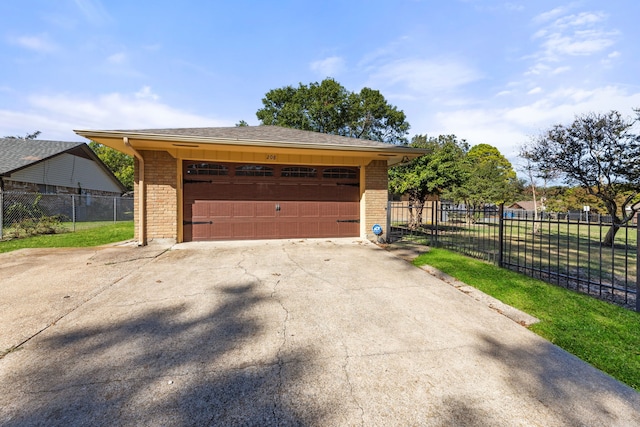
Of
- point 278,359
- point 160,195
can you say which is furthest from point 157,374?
point 160,195

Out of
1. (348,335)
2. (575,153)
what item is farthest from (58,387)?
(575,153)

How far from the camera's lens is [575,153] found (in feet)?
37.4

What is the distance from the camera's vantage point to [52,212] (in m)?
14.5

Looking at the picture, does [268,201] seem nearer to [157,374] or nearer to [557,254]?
[157,374]

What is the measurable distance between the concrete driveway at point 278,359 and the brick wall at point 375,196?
Result: 3870mm

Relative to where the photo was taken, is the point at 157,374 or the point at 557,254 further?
the point at 557,254

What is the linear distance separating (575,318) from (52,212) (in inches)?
827

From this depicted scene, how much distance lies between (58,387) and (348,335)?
2.23 m

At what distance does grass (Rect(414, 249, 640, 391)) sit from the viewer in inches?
92.7

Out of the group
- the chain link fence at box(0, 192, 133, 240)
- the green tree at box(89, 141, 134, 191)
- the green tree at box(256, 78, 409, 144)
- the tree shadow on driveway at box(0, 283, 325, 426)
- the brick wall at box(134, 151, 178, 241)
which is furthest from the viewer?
the green tree at box(89, 141, 134, 191)

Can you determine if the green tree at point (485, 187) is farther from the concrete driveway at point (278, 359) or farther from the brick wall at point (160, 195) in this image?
the concrete driveway at point (278, 359)

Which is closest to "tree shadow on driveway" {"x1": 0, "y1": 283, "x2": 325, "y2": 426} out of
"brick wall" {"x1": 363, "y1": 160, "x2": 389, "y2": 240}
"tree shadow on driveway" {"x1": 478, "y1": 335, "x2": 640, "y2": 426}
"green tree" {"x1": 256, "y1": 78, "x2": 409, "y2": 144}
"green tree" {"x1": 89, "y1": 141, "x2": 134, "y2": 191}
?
"tree shadow on driveway" {"x1": 478, "y1": 335, "x2": 640, "y2": 426}

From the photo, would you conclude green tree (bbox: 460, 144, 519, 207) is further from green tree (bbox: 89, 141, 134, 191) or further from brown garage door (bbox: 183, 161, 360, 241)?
green tree (bbox: 89, 141, 134, 191)

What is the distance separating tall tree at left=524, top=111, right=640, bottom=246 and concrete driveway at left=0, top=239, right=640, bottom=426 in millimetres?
11950
